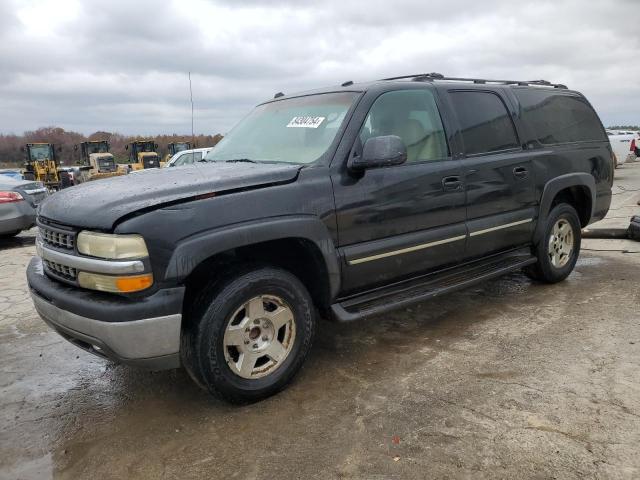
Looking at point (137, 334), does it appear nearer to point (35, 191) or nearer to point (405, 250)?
point (405, 250)

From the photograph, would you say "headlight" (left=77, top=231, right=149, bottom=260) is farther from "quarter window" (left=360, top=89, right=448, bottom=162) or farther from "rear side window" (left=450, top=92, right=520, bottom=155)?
"rear side window" (left=450, top=92, right=520, bottom=155)

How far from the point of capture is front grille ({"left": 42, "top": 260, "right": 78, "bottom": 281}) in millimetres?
2891

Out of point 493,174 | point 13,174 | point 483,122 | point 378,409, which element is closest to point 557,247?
point 493,174

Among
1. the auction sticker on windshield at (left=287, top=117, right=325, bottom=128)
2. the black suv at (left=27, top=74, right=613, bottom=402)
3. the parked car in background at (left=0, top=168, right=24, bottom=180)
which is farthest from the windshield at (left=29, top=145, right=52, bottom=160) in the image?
the auction sticker on windshield at (left=287, top=117, right=325, bottom=128)

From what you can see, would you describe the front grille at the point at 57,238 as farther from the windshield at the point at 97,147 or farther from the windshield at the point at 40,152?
the windshield at the point at 97,147

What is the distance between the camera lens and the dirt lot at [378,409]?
8.27 feet

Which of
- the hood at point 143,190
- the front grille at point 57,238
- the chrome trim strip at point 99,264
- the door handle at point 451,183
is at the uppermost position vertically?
the hood at point 143,190

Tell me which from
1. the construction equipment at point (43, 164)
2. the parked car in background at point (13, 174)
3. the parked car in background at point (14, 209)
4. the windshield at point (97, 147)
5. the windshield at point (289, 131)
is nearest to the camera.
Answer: the windshield at point (289, 131)

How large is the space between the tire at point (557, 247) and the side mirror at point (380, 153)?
7.40ft

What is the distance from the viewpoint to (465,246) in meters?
4.10

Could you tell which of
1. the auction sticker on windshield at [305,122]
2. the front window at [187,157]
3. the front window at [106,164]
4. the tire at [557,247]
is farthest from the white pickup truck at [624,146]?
the front window at [106,164]

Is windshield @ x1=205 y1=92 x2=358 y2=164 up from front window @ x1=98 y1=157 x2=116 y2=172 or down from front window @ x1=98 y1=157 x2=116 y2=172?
up

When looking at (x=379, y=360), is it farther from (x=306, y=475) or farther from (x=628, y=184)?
(x=628, y=184)

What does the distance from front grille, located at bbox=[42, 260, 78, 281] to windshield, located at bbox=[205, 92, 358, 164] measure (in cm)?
145
